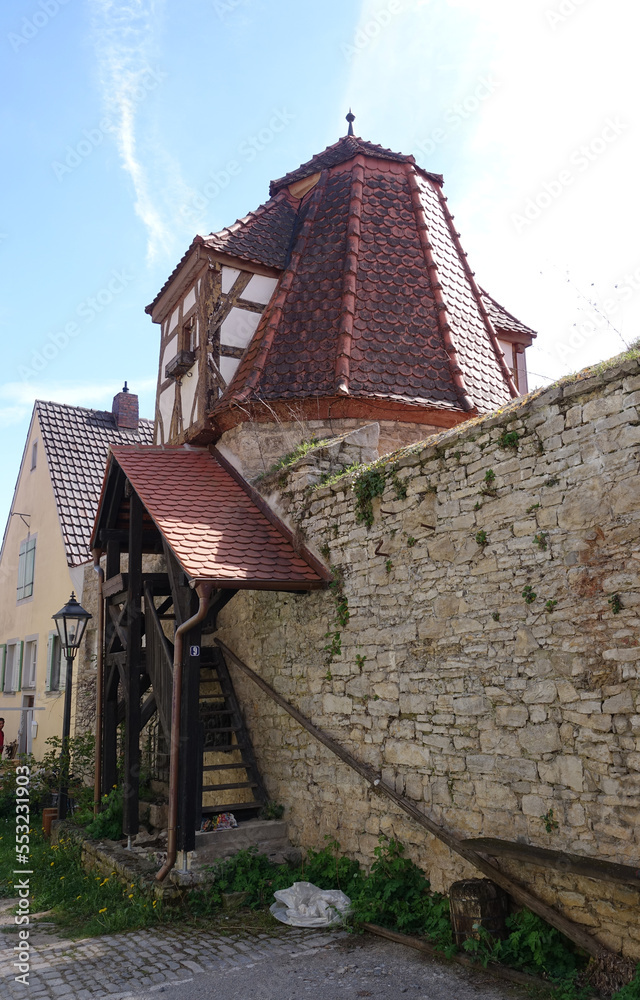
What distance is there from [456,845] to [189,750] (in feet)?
8.37

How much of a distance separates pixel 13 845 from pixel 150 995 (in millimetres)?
6212

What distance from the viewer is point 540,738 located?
4.66 metres

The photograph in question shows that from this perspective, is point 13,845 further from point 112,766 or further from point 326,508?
point 326,508

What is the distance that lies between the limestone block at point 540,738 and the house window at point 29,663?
13278 millimetres

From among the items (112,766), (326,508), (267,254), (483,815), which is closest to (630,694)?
(483,815)

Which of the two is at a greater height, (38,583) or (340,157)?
(340,157)

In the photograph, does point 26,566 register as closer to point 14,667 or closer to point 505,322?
point 14,667

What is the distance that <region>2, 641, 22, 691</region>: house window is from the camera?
54.2 feet

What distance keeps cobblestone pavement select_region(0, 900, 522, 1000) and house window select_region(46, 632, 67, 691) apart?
8.80 metres

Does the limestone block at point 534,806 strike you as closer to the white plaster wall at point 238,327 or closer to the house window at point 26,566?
the white plaster wall at point 238,327

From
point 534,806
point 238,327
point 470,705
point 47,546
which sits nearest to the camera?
point 534,806

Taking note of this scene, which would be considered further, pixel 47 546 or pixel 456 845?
pixel 47 546

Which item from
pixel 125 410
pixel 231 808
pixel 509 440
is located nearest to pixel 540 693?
pixel 509 440

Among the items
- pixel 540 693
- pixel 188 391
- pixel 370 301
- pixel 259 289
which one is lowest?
pixel 540 693
